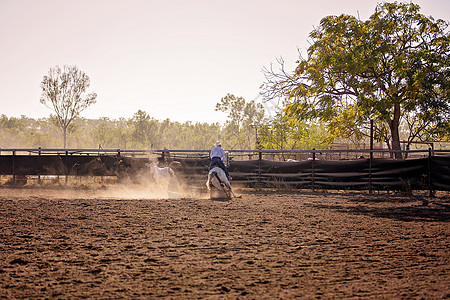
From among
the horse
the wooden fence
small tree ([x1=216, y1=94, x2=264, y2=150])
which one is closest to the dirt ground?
the horse

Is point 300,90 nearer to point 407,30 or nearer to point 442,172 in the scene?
point 407,30

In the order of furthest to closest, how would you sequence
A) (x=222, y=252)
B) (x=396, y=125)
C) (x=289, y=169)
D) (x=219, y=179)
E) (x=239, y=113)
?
1. (x=239, y=113)
2. (x=396, y=125)
3. (x=289, y=169)
4. (x=219, y=179)
5. (x=222, y=252)

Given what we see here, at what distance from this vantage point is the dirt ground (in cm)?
439

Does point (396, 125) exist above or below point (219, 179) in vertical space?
above

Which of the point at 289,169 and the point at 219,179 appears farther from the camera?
the point at 289,169

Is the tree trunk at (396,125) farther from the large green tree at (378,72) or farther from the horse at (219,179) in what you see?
the horse at (219,179)

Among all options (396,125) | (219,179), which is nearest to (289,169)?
(219,179)

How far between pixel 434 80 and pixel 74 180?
16.4 m

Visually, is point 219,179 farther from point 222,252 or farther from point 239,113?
point 239,113

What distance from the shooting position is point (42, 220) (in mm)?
8977

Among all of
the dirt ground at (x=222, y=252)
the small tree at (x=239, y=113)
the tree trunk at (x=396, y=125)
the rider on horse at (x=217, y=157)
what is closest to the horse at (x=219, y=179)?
the rider on horse at (x=217, y=157)

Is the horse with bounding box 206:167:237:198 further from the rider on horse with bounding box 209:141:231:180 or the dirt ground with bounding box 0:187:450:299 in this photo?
the dirt ground with bounding box 0:187:450:299

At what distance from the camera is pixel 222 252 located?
20.1 feet

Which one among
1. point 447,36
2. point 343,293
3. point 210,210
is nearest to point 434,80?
point 447,36
